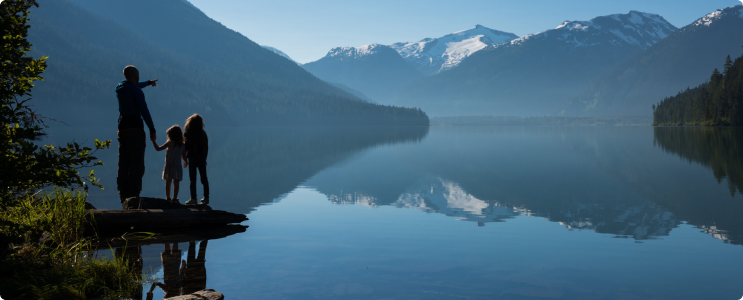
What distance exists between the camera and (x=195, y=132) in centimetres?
1390

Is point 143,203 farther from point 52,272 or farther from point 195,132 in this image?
point 52,272

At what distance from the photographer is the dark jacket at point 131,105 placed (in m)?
11.6

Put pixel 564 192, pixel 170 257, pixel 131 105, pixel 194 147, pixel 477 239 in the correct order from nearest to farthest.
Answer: pixel 170 257
pixel 131 105
pixel 477 239
pixel 194 147
pixel 564 192

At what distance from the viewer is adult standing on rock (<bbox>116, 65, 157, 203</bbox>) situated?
38.3 feet

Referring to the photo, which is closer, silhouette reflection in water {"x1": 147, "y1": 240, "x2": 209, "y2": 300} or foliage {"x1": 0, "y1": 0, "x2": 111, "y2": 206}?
foliage {"x1": 0, "y1": 0, "x2": 111, "y2": 206}

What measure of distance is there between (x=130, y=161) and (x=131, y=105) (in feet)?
4.68

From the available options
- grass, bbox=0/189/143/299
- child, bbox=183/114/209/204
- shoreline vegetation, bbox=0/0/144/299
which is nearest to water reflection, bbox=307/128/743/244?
child, bbox=183/114/209/204

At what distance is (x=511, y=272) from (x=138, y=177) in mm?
9345

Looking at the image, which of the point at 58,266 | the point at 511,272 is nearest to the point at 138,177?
the point at 58,266

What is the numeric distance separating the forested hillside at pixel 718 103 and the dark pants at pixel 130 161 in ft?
528

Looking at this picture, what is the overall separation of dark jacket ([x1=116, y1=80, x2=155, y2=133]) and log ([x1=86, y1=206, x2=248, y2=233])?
199cm

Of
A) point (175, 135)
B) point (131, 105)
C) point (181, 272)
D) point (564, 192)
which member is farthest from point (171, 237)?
point (564, 192)

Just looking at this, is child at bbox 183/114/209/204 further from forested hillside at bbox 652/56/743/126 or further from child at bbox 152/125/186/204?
forested hillside at bbox 652/56/743/126

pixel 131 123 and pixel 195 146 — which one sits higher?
pixel 131 123
